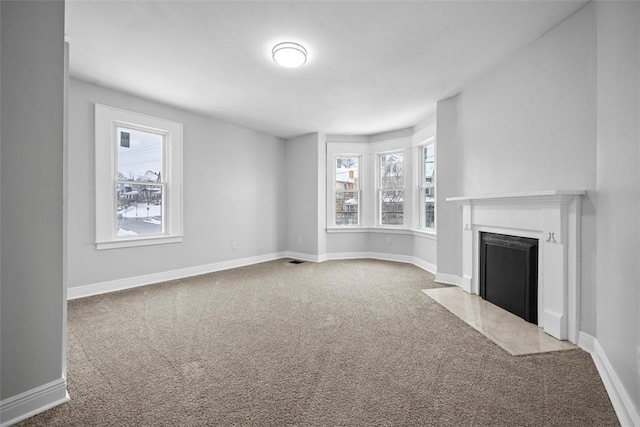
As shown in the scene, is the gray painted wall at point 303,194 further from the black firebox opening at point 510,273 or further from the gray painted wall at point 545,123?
the black firebox opening at point 510,273

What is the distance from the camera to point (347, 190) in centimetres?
634

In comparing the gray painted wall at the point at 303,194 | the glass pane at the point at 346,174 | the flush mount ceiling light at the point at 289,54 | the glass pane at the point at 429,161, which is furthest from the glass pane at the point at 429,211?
the flush mount ceiling light at the point at 289,54

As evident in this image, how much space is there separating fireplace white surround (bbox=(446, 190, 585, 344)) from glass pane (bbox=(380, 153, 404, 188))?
294 cm

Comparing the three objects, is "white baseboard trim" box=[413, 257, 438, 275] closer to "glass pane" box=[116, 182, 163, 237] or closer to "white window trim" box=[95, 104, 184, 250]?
"white window trim" box=[95, 104, 184, 250]

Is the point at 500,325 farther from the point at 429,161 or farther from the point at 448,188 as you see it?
the point at 429,161

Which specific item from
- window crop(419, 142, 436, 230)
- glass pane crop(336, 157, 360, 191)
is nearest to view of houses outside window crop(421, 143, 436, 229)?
window crop(419, 142, 436, 230)

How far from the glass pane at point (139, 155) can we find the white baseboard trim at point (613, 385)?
16.3 feet

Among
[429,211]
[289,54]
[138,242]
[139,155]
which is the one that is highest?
[289,54]

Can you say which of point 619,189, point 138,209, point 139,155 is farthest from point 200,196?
point 619,189

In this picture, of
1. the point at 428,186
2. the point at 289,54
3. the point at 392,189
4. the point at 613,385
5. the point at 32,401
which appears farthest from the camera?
the point at 392,189

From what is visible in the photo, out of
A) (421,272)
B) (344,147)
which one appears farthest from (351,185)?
(421,272)

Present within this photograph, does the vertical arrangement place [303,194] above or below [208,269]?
above

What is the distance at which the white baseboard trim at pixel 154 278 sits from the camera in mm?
3612

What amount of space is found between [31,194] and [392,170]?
5.44 meters
